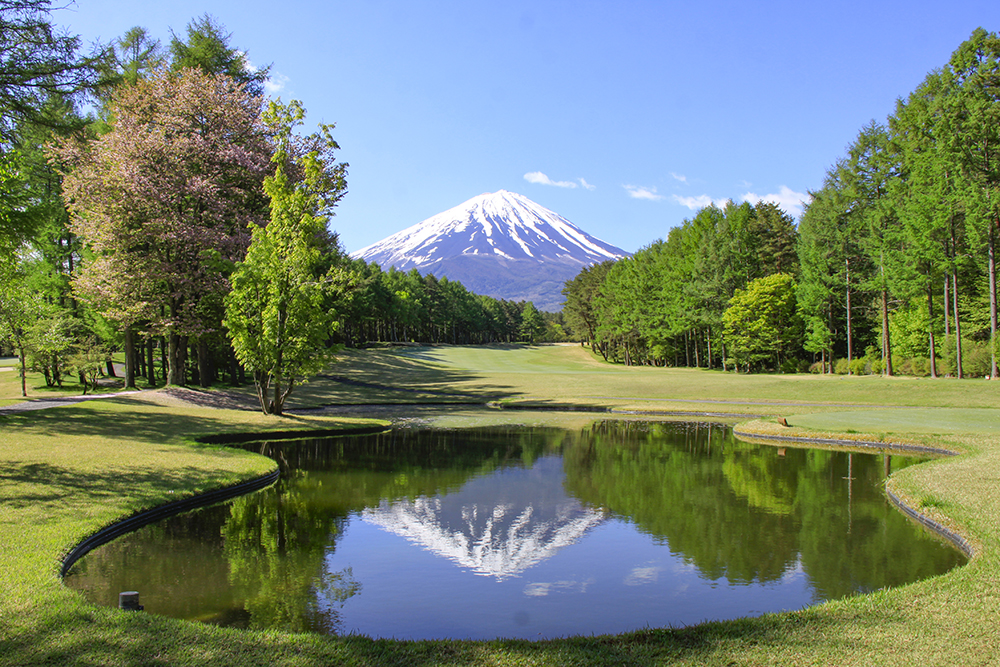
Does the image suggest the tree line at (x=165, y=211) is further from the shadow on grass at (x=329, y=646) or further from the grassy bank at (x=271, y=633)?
the shadow on grass at (x=329, y=646)

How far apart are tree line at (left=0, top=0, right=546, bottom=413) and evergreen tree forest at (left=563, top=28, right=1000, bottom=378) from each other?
33.0m

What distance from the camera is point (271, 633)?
18.1ft

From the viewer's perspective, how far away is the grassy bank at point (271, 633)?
16.4ft

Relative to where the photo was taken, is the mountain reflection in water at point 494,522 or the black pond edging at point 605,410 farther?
the black pond edging at point 605,410

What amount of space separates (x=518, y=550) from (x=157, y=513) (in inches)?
252

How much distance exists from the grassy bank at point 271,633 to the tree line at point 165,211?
4528mm

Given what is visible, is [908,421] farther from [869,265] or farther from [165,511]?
[869,265]

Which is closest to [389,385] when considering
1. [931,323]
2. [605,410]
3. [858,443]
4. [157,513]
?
[605,410]

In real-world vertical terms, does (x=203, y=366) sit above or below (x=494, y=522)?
above

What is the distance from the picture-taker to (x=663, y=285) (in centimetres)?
5938

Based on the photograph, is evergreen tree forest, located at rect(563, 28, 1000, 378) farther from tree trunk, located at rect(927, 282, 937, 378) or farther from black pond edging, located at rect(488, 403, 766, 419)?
black pond edging, located at rect(488, 403, 766, 419)

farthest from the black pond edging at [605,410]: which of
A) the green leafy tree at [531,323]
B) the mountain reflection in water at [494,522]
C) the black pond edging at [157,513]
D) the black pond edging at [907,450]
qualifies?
the green leafy tree at [531,323]

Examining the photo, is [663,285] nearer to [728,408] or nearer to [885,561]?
[728,408]

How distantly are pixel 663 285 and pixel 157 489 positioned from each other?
2108 inches
